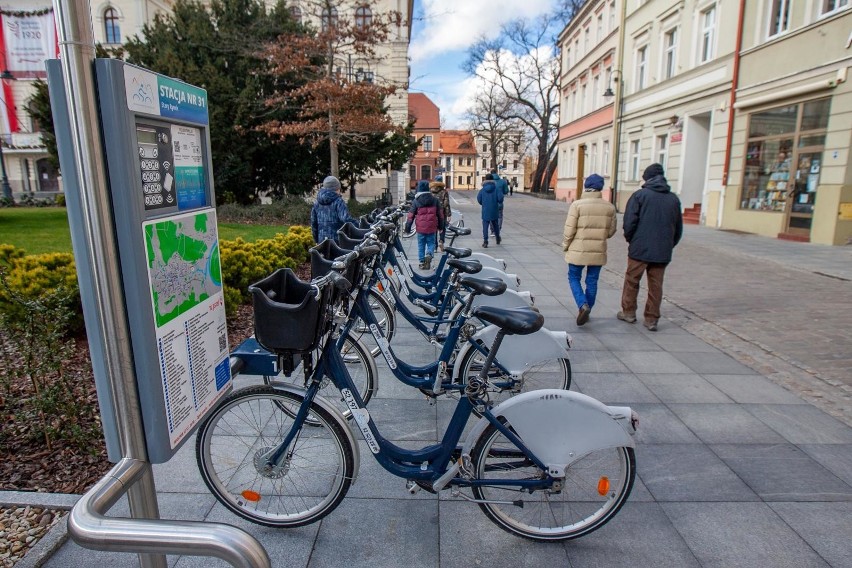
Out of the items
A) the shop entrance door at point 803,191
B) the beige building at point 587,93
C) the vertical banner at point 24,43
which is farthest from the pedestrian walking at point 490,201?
the beige building at point 587,93

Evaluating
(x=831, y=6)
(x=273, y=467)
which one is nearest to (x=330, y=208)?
(x=273, y=467)

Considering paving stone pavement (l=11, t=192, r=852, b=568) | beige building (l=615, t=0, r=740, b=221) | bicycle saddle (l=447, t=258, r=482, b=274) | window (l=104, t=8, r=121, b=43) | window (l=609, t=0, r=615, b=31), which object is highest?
window (l=104, t=8, r=121, b=43)

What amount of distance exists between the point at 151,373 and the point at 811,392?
4.96 m

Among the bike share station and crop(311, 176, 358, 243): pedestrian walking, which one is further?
crop(311, 176, 358, 243): pedestrian walking

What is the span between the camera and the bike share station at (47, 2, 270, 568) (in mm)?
1230

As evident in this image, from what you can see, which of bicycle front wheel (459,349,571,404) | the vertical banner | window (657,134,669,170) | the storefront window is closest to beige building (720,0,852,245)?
the storefront window

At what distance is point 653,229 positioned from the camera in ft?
20.1

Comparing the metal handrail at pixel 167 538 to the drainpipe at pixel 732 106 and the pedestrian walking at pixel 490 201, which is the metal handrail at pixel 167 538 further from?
the drainpipe at pixel 732 106

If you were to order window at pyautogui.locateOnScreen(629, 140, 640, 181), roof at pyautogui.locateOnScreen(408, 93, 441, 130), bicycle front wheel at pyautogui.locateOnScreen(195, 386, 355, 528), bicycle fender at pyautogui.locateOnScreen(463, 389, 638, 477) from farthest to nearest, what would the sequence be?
roof at pyautogui.locateOnScreen(408, 93, 441, 130)
window at pyautogui.locateOnScreen(629, 140, 640, 181)
bicycle front wheel at pyautogui.locateOnScreen(195, 386, 355, 528)
bicycle fender at pyautogui.locateOnScreen(463, 389, 638, 477)

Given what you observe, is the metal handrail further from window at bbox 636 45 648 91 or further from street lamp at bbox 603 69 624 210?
street lamp at bbox 603 69 624 210

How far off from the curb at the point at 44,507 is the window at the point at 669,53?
75.4 ft

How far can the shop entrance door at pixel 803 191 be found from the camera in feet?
43.1

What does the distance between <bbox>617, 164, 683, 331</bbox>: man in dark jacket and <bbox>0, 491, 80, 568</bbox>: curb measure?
5586mm

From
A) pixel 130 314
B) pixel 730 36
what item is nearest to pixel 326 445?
pixel 130 314
